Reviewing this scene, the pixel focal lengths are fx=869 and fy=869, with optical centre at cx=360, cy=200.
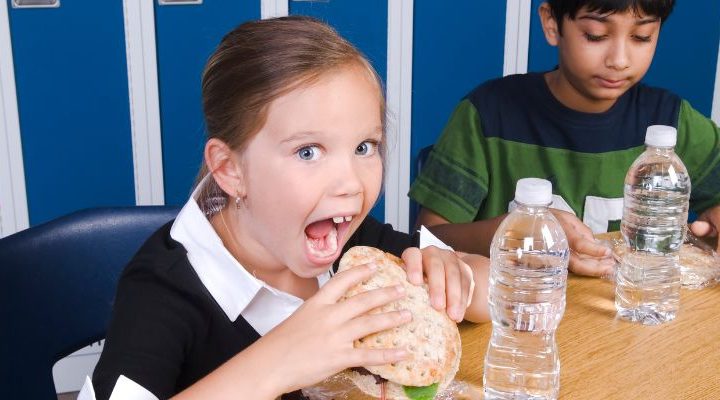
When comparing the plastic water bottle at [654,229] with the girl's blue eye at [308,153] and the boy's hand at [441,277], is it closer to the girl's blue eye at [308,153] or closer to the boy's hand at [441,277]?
the boy's hand at [441,277]

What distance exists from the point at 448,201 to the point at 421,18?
1.30 meters

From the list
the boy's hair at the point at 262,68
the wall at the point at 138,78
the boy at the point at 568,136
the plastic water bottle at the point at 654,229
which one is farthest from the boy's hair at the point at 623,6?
the wall at the point at 138,78

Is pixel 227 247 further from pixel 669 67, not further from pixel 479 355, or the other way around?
pixel 669 67

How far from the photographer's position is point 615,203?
1742 mm

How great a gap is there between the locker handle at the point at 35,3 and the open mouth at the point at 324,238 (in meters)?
1.64

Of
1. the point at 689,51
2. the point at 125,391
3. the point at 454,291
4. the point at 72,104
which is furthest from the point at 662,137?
the point at 689,51

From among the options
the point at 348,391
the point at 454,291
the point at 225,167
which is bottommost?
the point at 348,391

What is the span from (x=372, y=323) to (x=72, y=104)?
1.88 metres

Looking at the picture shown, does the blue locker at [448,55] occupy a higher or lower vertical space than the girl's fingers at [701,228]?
higher

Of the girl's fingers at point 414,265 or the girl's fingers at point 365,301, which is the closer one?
the girl's fingers at point 365,301

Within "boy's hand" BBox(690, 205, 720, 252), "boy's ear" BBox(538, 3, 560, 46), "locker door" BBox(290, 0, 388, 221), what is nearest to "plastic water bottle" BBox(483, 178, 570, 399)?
"boy's hand" BBox(690, 205, 720, 252)

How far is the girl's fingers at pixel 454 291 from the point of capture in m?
1.02

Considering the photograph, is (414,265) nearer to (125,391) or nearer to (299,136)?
(299,136)

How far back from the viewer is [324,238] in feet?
3.74
